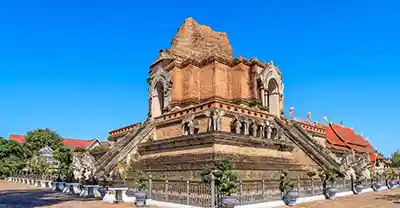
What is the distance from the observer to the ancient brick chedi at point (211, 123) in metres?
19.8

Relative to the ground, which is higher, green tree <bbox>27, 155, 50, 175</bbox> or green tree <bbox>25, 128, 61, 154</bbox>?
green tree <bbox>25, 128, 61, 154</bbox>

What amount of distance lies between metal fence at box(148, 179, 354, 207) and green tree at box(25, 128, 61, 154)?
156 ft

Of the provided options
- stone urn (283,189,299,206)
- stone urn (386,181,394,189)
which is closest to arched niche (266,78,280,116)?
stone urn (386,181,394,189)

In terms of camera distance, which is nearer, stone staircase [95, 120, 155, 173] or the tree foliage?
the tree foliage

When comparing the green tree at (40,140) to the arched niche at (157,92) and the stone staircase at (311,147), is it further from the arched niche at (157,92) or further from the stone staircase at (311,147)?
the stone staircase at (311,147)

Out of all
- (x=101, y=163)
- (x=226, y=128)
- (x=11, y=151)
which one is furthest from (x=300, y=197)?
(x=11, y=151)

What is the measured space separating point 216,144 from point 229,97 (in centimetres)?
828

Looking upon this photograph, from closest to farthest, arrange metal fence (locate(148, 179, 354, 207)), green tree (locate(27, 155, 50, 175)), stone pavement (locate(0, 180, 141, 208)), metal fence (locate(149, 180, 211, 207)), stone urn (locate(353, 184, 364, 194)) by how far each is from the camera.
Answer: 1. metal fence (locate(148, 179, 354, 207))
2. metal fence (locate(149, 180, 211, 207))
3. stone pavement (locate(0, 180, 141, 208))
4. stone urn (locate(353, 184, 364, 194))
5. green tree (locate(27, 155, 50, 175))

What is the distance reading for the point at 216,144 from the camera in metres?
19.2

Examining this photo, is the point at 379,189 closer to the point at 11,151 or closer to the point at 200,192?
the point at 200,192

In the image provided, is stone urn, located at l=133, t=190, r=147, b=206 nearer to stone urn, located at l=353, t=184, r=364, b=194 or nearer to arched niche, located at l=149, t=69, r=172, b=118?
arched niche, located at l=149, t=69, r=172, b=118

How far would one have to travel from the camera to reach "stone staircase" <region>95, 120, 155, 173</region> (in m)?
23.2

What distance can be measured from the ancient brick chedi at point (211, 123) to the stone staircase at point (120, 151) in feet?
0.21

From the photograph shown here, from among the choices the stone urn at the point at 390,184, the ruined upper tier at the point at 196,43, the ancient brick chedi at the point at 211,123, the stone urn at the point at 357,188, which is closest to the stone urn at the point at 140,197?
the ancient brick chedi at the point at 211,123
